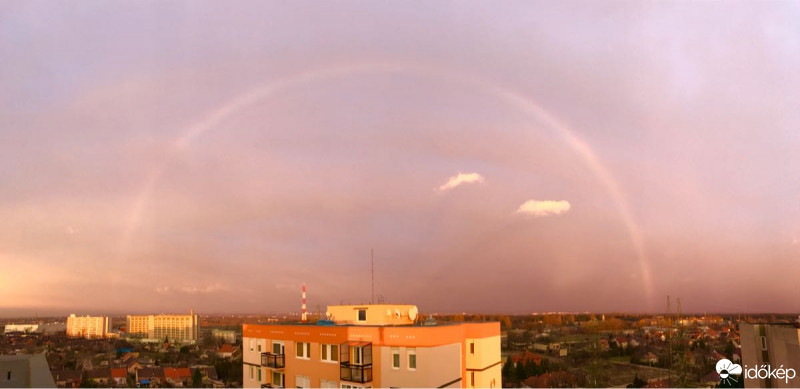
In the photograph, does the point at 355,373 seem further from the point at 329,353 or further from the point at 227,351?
the point at 227,351

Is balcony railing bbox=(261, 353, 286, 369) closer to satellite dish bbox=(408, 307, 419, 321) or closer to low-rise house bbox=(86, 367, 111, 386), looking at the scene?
satellite dish bbox=(408, 307, 419, 321)

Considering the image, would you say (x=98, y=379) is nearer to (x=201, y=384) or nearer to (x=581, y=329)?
(x=201, y=384)

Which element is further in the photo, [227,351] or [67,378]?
[227,351]

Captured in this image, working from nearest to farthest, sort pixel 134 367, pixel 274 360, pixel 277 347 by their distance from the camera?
pixel 274 360 → pixel 277 347 → pixel 134 367

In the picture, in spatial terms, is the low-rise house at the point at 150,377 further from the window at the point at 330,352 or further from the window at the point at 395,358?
the window at the point at 395,358

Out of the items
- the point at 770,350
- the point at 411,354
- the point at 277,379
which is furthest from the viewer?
the point at 770,350

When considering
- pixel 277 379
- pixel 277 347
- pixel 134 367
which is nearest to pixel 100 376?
pixel 134 367

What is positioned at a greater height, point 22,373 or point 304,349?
point 304,349

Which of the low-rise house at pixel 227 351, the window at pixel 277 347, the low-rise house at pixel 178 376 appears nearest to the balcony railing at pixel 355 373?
the window at pixel 277 347
